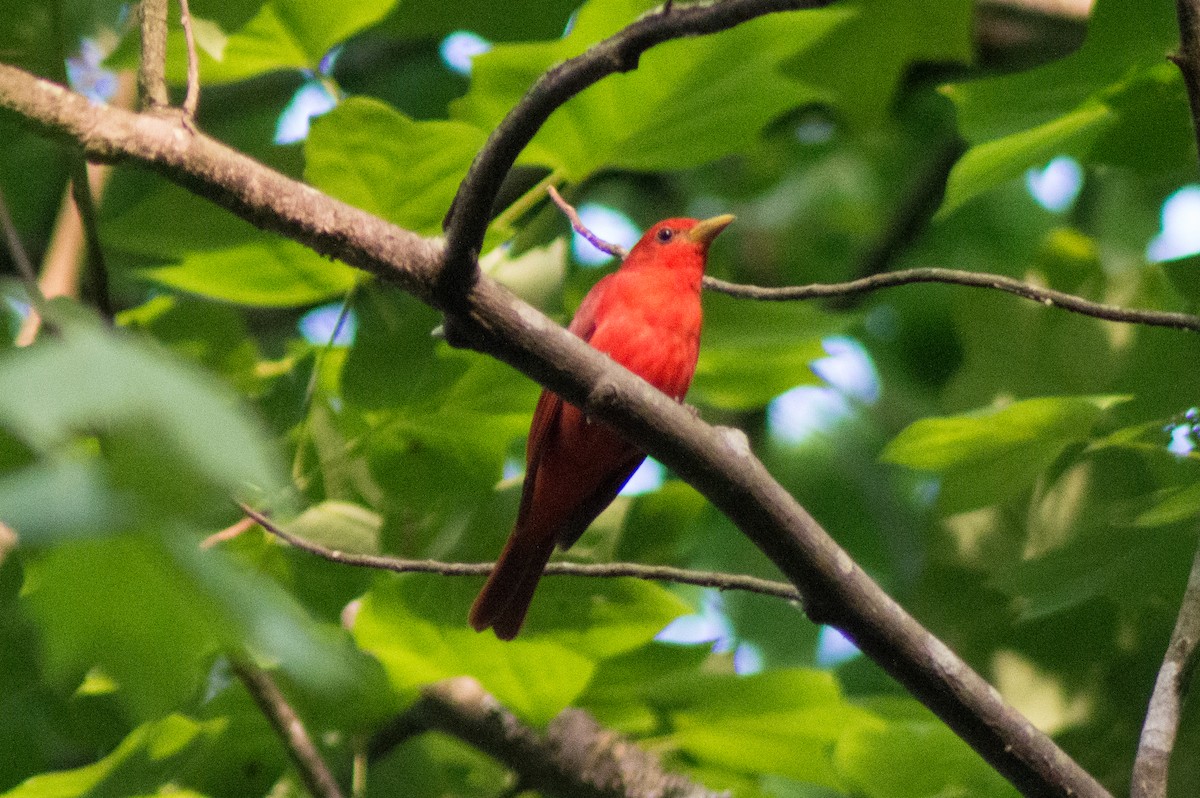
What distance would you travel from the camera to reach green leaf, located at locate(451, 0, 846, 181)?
3.29 m

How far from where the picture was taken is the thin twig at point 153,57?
219 cm

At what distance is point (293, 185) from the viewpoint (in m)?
2.19

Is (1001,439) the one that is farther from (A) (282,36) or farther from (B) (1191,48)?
(A) (282,36)

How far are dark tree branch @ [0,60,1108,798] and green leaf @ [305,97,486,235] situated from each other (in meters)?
0.82

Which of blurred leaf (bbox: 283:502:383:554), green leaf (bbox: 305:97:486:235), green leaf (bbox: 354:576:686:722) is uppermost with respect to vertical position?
green leaf (bbox: 305:97:486:235)

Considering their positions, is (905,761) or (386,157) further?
(386,157)

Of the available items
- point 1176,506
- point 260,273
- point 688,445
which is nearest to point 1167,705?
point 1176,506

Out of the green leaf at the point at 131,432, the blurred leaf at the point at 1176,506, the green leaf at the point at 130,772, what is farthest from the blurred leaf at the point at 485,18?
the green leaf at the point at 131,432

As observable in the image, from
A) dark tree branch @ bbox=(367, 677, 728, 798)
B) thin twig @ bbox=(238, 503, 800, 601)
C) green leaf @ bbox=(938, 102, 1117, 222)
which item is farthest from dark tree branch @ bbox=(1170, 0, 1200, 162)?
dark tree branch @ bbox=(367, 677, 728, 798)

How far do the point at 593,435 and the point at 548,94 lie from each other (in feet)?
6.08

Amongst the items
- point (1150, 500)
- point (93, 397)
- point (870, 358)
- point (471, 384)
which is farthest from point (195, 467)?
point (870, 358)

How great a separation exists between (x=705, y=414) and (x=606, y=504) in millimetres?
1507

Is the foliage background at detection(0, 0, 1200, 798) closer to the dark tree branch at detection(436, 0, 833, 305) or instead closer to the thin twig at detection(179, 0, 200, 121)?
the thin twig at detection(179, 0, 200, 121)

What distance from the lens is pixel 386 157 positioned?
119 inches
